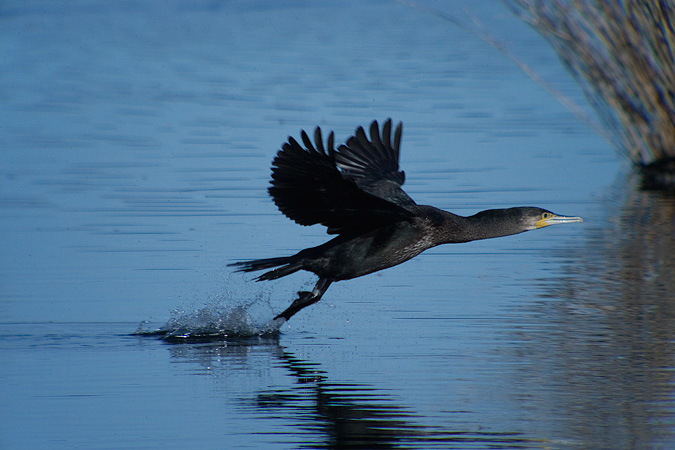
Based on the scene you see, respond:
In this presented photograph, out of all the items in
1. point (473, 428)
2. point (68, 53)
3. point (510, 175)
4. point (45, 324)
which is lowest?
point (473, 428)

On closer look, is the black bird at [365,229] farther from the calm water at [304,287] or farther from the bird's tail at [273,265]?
the calm water at [304,287]

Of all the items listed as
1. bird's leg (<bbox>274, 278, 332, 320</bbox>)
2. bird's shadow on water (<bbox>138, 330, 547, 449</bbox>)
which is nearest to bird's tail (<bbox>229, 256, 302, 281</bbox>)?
bird's leg (<bbox>274, 278, 332, 320</bbox>)

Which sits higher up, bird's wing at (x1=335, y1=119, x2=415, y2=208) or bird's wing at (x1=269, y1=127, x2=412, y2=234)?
bird's wing at (x1=335, y1=119, x2=415, y2=208)

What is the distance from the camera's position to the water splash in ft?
23.3

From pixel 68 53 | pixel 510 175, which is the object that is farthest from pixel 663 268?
pixel 68 53

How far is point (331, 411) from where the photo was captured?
558 cm

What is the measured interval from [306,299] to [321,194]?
0.98 metres

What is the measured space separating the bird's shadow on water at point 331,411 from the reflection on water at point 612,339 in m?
0.49

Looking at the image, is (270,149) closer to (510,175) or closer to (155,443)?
(510,175)

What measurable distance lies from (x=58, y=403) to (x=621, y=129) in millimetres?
7999

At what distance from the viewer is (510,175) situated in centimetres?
1195

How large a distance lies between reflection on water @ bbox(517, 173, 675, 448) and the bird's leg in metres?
1.28

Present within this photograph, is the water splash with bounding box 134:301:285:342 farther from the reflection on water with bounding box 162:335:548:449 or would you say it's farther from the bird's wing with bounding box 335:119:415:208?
the bird's wing with bounding box 335:119:415:208

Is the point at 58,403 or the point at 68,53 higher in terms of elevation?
the point at 68,53
